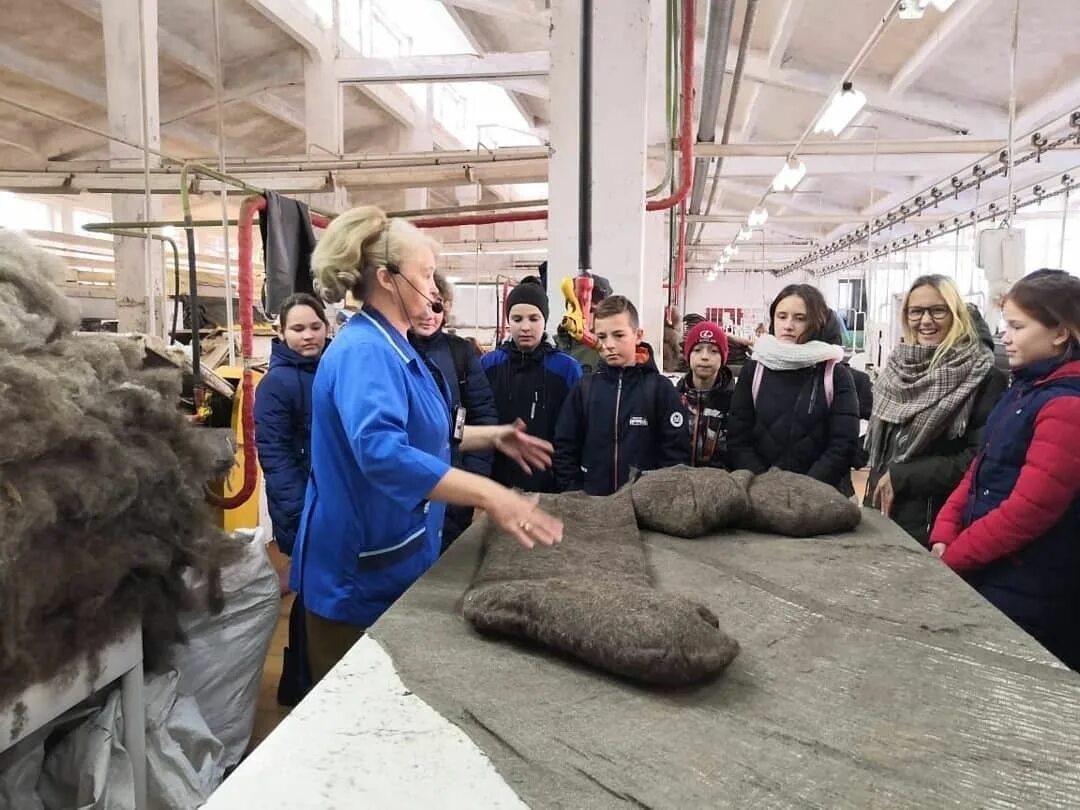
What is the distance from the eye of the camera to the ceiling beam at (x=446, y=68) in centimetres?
576

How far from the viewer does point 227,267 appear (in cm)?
255

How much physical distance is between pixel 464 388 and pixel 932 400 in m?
1.29

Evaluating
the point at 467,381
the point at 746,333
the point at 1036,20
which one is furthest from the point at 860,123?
the point at 746,333

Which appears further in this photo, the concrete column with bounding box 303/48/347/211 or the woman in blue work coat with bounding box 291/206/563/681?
the concrete column with bounding box 303/48/347/211

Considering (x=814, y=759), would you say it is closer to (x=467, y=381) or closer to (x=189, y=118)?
(x=467, y=381)

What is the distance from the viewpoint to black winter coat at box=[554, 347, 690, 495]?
2033mm

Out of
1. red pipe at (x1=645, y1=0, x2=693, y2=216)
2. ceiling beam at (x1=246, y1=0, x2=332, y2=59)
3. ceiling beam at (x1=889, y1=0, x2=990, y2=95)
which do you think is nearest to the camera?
red pipe at (x1=645, y1=0, x2=693, y2=216)

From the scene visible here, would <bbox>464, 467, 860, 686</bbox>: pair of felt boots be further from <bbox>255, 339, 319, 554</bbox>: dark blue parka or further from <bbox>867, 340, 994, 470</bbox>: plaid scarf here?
<bbox>255, 339, 319, 554</bbox>: dark blue parka

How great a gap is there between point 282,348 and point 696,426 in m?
1.39

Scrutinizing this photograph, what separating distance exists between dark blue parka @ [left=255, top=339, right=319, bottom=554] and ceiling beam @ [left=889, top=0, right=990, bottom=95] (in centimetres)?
383

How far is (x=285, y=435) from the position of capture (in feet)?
7.50

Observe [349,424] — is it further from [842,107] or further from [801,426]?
[842,107]

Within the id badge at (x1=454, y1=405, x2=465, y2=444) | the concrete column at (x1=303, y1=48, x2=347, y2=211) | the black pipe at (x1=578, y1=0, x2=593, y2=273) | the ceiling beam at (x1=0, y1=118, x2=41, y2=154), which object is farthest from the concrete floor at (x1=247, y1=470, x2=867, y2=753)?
the ceiling beam at (x1=0, y1=118, x2=41, y2=154)

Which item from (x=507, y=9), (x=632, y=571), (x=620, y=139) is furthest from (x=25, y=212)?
(x=632, y=571)
